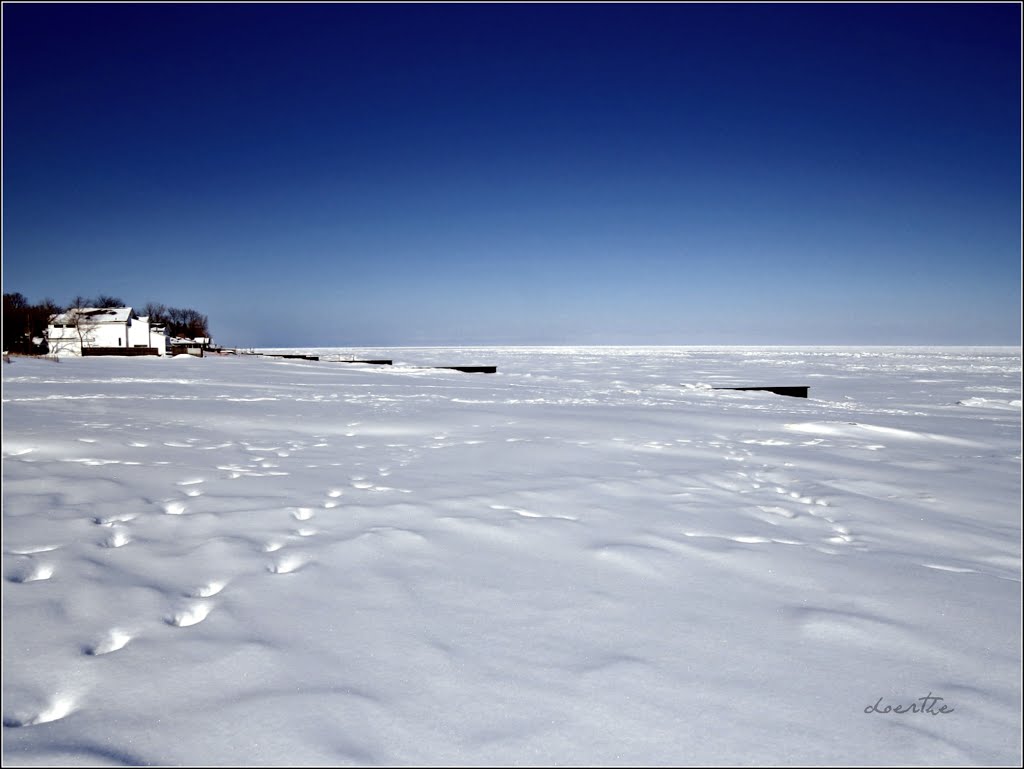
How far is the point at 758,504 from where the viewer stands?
4477mm

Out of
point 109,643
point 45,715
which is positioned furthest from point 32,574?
point 45,715

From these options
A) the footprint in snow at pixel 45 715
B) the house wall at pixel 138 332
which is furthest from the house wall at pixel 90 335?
the footprint in snow at pixel 45 715

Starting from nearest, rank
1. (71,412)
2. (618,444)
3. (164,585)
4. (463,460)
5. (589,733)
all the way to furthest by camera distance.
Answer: (589,733) → (164,585) → (463,460) → (618,444) → (71,412)

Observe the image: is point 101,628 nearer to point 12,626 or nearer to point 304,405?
point 12,626

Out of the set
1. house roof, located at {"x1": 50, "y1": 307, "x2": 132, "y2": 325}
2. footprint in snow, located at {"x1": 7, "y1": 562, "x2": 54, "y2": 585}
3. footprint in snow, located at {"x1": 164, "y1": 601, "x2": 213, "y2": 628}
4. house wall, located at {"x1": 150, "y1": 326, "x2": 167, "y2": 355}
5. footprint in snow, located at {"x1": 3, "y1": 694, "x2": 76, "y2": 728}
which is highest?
house roof, located at {"x1": 50, "y1": 307, "x2": 132, "y2": 325}

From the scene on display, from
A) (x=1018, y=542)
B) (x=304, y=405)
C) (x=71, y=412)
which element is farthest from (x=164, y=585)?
(x=304, y=405)

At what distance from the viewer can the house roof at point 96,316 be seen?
47.7 m

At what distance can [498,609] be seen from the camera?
8.48ft

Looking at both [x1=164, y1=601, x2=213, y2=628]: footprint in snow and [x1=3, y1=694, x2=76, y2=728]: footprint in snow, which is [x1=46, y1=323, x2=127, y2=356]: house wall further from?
[x1=3, y1=694, x2=76, y2=728]: footprint in snow

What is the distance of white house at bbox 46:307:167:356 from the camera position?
153ft

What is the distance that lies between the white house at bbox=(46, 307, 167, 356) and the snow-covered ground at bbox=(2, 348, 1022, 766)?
160ft

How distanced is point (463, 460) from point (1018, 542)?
4.35m

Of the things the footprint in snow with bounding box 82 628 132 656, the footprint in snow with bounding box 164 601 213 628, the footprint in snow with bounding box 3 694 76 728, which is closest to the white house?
the footprint in snow with bounding box 164 601 213 628

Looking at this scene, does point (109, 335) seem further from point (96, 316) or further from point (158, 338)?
point (158, 338)
